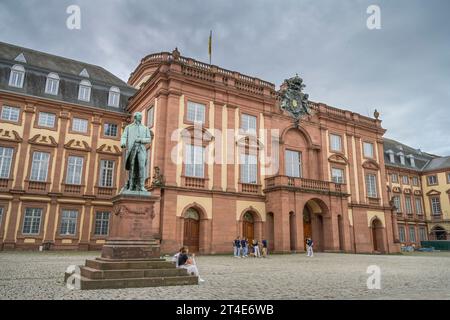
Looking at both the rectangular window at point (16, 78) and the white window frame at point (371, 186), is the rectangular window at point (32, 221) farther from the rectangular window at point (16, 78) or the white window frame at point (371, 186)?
the white window frame at point (371, 186)

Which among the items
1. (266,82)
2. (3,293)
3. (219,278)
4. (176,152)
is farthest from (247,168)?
(3,293)

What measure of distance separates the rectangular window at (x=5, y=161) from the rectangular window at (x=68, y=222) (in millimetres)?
4999

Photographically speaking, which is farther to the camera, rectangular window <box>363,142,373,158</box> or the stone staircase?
rectangular window <box>363,142,373,158</box>

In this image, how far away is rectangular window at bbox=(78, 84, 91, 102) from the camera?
3015 centimetres

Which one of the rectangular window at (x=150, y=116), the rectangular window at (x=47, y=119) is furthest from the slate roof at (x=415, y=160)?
the rectangular window at (x=47, y=119)

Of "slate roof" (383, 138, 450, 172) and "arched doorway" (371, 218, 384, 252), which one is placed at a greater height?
"slate roof" (383, 138, 450, 172)

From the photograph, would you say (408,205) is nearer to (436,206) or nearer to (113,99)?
(436,206)

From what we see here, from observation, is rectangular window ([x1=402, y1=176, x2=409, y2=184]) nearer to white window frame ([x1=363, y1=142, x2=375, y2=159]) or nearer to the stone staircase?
white window frame ([x1=363, y1=142, x2=375, y2=159])

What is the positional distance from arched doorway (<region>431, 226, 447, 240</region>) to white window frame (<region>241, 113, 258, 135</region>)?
122 ft

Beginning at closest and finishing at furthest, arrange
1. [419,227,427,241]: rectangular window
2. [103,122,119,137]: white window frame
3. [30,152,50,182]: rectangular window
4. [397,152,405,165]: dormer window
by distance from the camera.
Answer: [30,152,50,182]: rectangular window, [103,122,119,137]: white window frame, [419,227,427,241]: rectangular window, [397,152,405,165]: dormer window

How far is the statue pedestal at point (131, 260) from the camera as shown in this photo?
867 centimetres

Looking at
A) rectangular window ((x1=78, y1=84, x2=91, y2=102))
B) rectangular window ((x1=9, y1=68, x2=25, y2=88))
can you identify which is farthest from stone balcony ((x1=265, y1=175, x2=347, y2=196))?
rectangular window ((x1=9, y1=68, x2=25, y2=88))

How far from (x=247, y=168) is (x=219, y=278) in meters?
16.2

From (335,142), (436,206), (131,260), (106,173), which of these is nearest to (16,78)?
(106,173)
